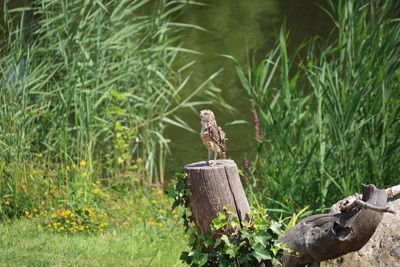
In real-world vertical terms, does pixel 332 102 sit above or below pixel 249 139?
above

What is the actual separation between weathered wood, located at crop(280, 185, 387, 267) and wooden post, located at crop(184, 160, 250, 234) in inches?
11.9

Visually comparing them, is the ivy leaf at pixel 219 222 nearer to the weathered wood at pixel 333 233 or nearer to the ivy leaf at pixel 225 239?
the ivy leaf at pixel 225 239

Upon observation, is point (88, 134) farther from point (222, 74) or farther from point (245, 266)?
point (222, 74)

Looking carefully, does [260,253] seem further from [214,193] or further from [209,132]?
[209,132]

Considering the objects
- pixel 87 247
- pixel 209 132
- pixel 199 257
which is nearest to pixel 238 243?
pixel 199 257

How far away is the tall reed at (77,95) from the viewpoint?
6.55m

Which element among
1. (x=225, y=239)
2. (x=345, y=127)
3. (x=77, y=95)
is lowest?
(x=225, y=239)

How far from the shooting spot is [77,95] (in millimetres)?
7074

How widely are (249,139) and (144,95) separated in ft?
10.3

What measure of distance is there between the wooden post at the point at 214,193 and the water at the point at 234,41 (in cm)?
617

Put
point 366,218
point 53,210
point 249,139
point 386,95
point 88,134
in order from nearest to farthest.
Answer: point 366,218
point 386,95
point 53,210
point 88,134
point 249,139

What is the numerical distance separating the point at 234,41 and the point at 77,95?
24.7 ft

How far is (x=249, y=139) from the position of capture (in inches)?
421

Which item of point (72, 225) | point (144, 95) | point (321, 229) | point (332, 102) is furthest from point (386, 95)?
point (144, 95)
